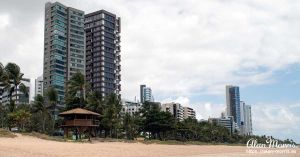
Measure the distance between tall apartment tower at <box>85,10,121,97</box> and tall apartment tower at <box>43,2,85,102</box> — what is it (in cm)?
328

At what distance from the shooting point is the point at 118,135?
9956 centimetres

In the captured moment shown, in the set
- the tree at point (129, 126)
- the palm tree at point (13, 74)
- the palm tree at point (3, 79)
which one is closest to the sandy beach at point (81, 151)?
the palm tree at point (3, 79)

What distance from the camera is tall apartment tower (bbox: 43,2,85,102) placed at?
509 ft

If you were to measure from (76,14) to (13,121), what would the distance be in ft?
314

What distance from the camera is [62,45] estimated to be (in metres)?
160

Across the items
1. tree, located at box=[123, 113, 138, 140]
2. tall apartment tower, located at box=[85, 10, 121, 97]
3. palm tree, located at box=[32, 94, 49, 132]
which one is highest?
tall apartment tower, located at box=[85, 10, 121, 97]

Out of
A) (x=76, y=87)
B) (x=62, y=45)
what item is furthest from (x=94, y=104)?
(x=62, y=45)

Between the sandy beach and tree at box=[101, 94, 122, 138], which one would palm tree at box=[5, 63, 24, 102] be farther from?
the sandy beach

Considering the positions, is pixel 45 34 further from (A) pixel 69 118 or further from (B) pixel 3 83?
(A) pixel 69 118

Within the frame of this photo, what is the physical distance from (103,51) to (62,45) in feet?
53.4

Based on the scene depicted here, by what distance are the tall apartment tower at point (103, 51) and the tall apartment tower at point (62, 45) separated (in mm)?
3279

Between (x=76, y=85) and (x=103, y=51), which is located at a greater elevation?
(x=103, y=51)

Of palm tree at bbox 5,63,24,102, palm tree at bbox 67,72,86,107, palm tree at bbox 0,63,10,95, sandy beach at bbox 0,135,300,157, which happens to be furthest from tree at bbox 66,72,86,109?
sandy beach at bbox 0,135,300,157

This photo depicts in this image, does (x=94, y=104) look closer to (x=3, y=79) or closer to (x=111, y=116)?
(x=111, y=116)
